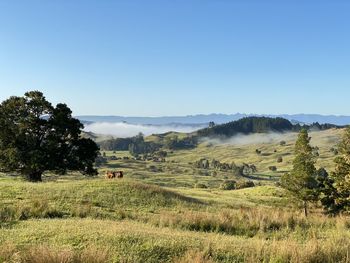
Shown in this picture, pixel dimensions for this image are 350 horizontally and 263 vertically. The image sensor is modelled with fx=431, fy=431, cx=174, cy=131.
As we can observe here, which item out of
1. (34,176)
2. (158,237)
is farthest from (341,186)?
(158,237)

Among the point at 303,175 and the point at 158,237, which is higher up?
the point at 158,237

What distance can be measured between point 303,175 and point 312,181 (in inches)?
85.4

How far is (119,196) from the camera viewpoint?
110 ft

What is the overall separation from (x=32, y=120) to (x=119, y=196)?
2573 cm

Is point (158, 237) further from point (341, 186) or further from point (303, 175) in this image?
point (303, 175)

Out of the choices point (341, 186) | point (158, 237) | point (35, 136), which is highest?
point (35, 136)

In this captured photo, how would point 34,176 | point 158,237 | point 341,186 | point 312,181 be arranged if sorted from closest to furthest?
1. point 158,237
2. point 34,176
3. point 341,186
4. point 312,181

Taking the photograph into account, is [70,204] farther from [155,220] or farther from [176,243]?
[176,243]

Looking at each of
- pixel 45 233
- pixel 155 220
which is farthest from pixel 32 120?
pixel 45 233

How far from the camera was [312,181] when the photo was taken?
7356cm

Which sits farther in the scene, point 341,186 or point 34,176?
point 341,186

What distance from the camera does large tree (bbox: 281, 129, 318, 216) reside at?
71444 mm

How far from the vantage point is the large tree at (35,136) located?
5403 cm

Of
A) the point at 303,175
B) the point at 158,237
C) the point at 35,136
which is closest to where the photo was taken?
the point at 158,237
